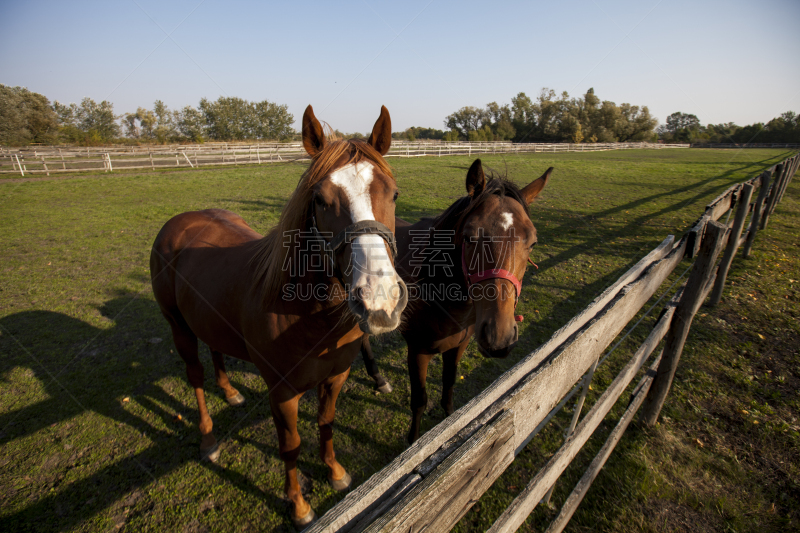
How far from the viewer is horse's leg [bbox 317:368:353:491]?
102 inches

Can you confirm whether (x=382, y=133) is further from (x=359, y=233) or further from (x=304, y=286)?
(x=304, y=286)

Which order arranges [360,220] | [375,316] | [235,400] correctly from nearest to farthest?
[375,316] < [360,220] < [235,400]

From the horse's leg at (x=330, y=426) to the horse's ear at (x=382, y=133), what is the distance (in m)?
1.64

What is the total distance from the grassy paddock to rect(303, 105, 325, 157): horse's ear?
154 centimetres

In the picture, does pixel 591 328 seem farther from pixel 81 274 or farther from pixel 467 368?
pixel 81 274

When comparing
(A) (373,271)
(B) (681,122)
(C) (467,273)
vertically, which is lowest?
(C) (467,273)

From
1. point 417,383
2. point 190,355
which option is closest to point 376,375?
point 417,383

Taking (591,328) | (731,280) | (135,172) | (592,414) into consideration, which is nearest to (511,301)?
(591,328)

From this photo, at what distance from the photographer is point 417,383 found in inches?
116

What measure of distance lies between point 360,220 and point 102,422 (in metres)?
3.61

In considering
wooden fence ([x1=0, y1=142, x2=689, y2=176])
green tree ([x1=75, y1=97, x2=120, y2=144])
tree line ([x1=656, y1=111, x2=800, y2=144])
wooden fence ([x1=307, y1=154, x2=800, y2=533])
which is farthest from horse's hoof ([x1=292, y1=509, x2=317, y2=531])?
tree line ([x1=656, y1=111, x2=800, y2=144])

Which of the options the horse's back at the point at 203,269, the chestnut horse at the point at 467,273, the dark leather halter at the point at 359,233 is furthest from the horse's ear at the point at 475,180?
the horse's back at the point at 203,269

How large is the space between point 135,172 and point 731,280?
2494 centimetres

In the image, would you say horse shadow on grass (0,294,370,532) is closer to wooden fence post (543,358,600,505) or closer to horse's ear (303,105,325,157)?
wooden fence post (543,358,600,505)
